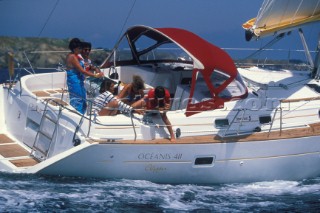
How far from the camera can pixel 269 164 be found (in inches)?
544

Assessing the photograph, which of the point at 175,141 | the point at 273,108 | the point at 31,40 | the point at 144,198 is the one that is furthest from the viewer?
the point at 31,40

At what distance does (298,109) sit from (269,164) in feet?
5.23

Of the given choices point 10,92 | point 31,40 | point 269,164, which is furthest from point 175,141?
point 31,40

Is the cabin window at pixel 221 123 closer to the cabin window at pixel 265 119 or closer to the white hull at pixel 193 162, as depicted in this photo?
the white hull at pixel 193 162

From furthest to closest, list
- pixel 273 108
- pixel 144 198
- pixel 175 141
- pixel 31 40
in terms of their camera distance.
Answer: pixel 31 40 < pixel 273 108 < pixel 175 141 < pixel 144 198

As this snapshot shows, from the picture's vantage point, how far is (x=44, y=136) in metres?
13.4

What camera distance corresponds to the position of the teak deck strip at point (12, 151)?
44.0 feet

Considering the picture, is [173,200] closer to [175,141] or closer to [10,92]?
[175,141]

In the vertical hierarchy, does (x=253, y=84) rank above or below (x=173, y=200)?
above

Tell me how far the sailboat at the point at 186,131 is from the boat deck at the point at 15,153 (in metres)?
0.02

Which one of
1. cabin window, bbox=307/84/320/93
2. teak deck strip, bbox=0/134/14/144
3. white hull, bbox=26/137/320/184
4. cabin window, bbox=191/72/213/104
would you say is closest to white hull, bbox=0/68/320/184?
white hull, bbox=26/137/320/184

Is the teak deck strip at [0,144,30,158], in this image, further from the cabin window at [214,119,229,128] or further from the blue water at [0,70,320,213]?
the cabin window at [214,119,229,128]

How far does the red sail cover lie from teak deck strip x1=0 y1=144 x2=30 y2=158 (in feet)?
10.9

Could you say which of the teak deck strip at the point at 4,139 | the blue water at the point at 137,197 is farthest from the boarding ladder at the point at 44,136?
the teak deck strip at the point at 4,139
